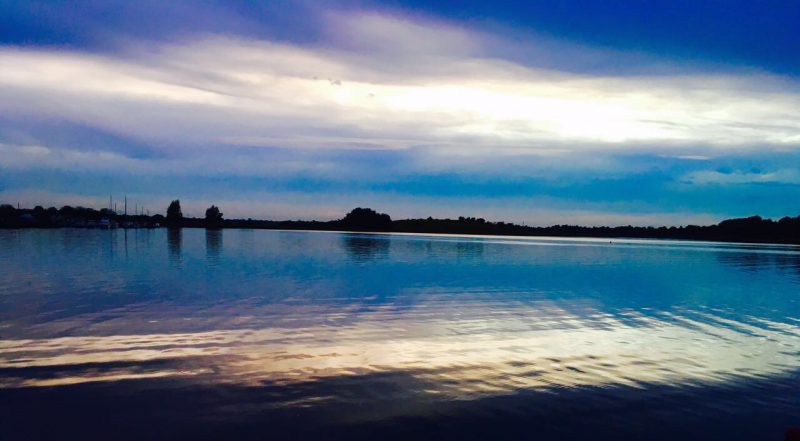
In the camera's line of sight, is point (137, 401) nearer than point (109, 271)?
Yes

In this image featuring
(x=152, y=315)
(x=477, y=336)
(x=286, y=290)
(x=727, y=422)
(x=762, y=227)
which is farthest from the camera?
(x=762, y=227)

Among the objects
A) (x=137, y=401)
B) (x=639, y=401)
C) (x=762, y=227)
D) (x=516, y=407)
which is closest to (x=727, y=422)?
(x=639, y=401)

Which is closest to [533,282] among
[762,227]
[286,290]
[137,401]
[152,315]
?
[286,290]

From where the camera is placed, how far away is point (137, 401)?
11711 mm

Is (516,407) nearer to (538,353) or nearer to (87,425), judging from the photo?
(538,353)

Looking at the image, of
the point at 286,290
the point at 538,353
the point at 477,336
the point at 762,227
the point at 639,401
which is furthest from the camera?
the point at 762,227

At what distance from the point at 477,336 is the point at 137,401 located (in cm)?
1110

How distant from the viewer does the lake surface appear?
1087cm

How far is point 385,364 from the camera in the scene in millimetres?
15273

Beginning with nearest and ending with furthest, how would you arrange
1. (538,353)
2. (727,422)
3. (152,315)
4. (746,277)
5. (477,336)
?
(727,422) < (538,353) < (477,336) < (152,315) < (746,277)

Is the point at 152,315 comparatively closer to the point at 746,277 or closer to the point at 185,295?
the point at 185,295

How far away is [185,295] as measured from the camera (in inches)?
1107

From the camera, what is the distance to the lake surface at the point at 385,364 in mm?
10867

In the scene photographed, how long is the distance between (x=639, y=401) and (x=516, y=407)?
2.94 metres
